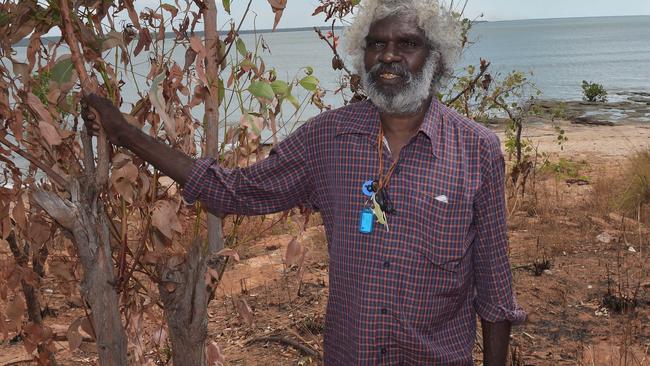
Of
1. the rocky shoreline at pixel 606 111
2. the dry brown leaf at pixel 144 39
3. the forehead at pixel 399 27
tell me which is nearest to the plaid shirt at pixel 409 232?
the forehead at pixel 399 27

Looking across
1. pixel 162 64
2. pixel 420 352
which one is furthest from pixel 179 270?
pixel 420 352

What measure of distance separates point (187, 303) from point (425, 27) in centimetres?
101

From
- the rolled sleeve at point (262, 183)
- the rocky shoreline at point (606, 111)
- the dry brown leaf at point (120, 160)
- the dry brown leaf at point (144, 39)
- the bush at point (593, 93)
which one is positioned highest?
the bush at point (593, 93)

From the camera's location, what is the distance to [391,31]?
78.4 inches

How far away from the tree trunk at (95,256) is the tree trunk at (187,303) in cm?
17

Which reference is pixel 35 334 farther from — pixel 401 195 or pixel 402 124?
pixel 402 124

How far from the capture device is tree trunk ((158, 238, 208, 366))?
1950 millimetres

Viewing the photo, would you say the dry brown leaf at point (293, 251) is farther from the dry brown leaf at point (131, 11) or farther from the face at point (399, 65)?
the dry brown leaf at point (131, 11)

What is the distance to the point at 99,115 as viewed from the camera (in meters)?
1.68

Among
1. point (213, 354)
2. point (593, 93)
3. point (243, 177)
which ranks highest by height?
point (593, 93)

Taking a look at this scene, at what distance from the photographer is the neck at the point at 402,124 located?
2.04 meters

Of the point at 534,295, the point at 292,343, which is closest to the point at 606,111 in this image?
the point at 534,295

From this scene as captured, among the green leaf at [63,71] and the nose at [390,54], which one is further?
the nose at [390,54]

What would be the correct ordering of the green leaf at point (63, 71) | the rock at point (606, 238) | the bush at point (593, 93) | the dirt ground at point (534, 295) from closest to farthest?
1. the green leaf at point (63, 71)
2. the dirt ground at point (534, 295)
3. the rock at point (606, 238)
4. the bush at point (593, 93)
